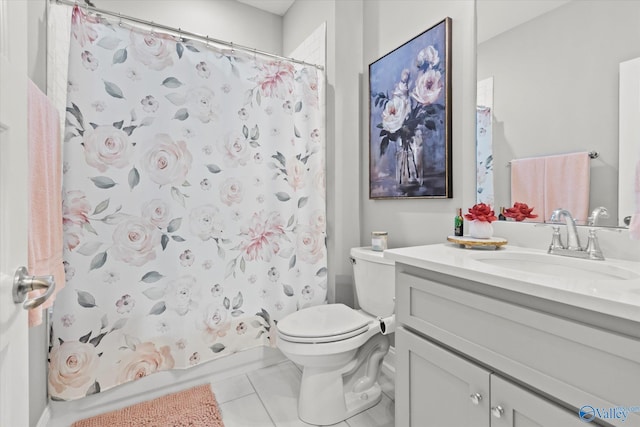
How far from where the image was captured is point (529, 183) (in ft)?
4.13

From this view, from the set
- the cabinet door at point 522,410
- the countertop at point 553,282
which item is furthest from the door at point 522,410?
the countertop at point 553,282

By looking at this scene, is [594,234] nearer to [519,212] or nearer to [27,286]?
[519,212]

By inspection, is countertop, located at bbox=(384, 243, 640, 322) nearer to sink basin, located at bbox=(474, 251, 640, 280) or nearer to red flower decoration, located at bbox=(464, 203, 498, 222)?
sink basin, located at bbox=(474, 251, 640, 280)

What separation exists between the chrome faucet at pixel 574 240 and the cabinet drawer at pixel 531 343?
442 millimetres

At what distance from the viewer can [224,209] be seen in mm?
1751

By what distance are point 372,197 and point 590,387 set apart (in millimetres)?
1481

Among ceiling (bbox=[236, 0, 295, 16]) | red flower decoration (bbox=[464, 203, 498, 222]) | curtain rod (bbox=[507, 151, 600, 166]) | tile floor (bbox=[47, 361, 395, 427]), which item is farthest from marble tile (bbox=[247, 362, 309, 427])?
ceiling (bbox=[236, 0, 295, 16])

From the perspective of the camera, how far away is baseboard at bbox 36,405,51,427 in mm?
1333

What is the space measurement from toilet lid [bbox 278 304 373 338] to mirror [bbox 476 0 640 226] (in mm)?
858

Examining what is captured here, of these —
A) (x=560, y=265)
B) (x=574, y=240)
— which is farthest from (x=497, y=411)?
(x=574, y=240)

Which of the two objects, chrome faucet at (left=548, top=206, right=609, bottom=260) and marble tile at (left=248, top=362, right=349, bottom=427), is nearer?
chrome faucet at (left=548, top=206, right=609, bottom=260)

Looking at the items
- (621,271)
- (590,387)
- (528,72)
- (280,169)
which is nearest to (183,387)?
(280,169)

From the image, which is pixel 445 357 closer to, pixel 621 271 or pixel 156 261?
pixel 621 271

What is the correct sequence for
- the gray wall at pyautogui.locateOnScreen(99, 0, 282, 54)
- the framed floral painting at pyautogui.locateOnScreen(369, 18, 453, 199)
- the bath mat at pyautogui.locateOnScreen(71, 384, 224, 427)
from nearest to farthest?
the bath mat at pyautogui.locateOnScreen(71, 384, 224, 427) < the framed floral painting at pyautogui.locateOnScreen(369, 18, 453, 199) < the gray wall at pyautogui.locateOnScreen(99, 0, 282, 54)
